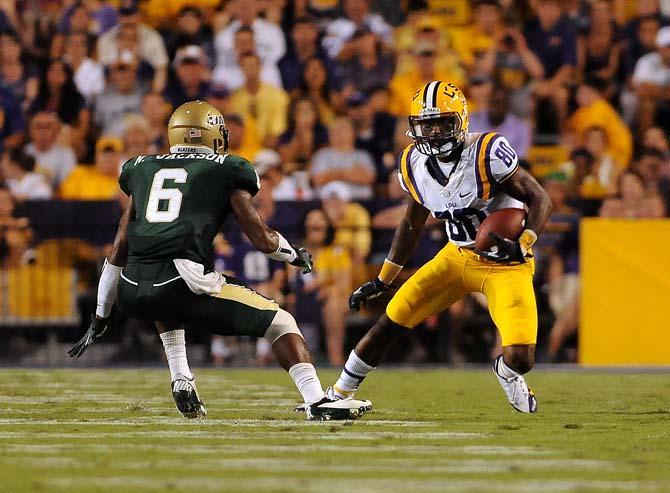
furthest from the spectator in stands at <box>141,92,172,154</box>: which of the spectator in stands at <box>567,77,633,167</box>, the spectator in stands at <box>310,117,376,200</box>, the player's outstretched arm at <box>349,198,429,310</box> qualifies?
the player's outstretched arm at <box>349,198,429,310</box>

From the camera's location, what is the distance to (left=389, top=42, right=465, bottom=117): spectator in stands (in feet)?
40.0

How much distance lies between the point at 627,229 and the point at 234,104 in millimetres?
3742

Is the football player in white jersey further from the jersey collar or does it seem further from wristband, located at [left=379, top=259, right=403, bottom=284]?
the jersey collar

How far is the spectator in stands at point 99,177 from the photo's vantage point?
38.2 feet

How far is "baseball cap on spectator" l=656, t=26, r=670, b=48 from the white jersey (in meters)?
6.34

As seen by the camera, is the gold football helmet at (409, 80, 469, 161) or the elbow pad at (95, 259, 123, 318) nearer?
the elbow pad at (95, 259, 123, 318)

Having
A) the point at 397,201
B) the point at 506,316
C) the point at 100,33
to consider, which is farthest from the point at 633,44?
the point at 506,316

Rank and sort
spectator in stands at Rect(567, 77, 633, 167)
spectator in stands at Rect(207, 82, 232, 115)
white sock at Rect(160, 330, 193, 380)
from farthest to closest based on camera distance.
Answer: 1. spectator in stands at Rect(207, 82, 232, 115)
2. spectator in stands at Rect(567, 77, 633, 167)
3. white sock at Rect(160, 330, 193, 380)

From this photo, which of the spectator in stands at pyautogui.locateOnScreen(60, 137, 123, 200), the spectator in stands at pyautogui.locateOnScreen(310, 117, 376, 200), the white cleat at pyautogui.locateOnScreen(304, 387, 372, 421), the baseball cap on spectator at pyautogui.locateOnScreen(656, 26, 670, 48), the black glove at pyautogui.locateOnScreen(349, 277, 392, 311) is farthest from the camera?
the baseball cap on spectator at pyautogui.locateOnScreen(656, 26, 670, 48)

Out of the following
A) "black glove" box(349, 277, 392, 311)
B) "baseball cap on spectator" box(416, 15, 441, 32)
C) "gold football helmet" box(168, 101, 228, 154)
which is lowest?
"black glove" box(349, 277, 392, 311)

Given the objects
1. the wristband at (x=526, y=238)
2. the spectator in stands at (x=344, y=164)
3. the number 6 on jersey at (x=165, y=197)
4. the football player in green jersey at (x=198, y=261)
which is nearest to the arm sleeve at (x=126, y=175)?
the football player in green jersey at (x=198, y=261)

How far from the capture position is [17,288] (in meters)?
10.5

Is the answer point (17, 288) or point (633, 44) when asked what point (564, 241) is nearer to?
point (633, 44)

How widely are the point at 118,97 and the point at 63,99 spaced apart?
1.55 ft
